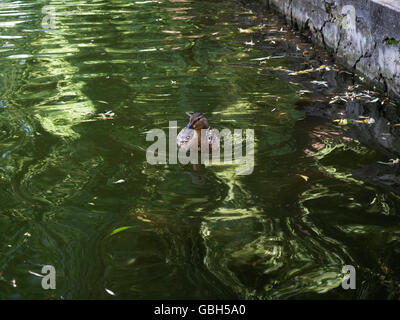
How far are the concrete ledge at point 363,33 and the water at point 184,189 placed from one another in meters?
0.34

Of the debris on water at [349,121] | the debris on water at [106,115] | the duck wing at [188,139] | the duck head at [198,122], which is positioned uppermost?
the duck head at [198,122]

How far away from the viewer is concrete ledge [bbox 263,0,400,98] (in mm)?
7449

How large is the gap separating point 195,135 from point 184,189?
0.79 meters

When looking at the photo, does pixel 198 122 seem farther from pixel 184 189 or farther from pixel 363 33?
pixel 363 33

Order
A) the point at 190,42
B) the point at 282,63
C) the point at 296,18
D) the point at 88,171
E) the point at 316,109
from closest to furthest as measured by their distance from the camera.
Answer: the point at 88,171 → the point at 316,109 → the point at 282,63 → the point at 190,42 → the point at 296,18

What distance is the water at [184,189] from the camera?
4207mm

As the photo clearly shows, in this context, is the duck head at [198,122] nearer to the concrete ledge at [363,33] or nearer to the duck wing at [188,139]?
the duck wing at [188,139]

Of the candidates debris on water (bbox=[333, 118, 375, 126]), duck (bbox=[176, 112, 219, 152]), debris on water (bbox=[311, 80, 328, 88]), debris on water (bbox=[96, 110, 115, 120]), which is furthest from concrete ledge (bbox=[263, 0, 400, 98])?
debris on water (bbox=[96, 110, 115, 120])

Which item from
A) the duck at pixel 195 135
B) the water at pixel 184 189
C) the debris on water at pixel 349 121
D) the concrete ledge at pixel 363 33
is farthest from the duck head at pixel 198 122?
Result: the concrete ledge at pixel 363 33

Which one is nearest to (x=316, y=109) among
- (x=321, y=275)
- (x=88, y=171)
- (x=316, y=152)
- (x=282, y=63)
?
(x=316, y=152)

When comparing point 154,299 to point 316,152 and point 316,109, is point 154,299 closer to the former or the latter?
point 316,152

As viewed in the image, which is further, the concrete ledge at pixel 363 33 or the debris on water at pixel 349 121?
the concrete ledge at pixel 363 33

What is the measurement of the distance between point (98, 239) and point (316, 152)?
99.8 inches
